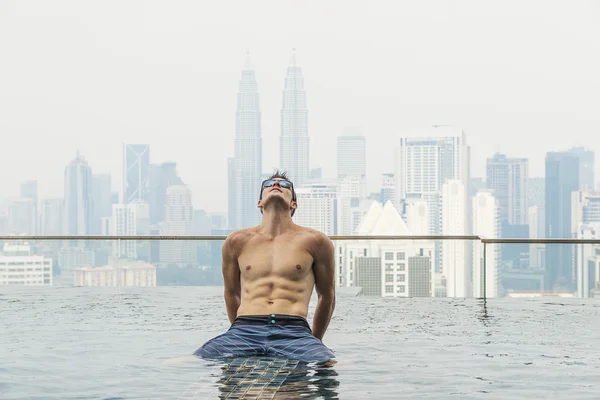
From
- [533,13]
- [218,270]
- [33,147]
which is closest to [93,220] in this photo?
[33,147]

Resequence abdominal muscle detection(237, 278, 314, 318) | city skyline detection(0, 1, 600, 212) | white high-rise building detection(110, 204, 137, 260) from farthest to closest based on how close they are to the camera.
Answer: city skyline detection(0, 1, 600, 212) < white high-rise building detection(110, 204, 137, 260) < abdominal muscle detection(237, 278, 314, 318)

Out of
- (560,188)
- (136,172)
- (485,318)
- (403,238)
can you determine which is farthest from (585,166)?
(485,318)

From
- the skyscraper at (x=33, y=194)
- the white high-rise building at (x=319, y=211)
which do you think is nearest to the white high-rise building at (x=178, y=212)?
the skyscraper at (x=33, y=194)

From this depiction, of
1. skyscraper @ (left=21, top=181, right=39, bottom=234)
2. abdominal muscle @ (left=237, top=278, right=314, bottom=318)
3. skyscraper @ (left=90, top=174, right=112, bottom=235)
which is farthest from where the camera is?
skyscraper @ (left=90, top=174, right=112, bottom=235)

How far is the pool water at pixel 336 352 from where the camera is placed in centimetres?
376

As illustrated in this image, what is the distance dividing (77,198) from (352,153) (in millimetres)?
17653

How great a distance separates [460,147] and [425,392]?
60.5 metres

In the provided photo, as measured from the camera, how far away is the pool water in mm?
3762

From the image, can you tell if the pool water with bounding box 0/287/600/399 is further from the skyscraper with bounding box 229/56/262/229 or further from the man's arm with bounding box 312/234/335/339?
the skyscraper with bounding box 229/56/262/229

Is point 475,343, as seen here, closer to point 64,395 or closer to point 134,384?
point 134,384

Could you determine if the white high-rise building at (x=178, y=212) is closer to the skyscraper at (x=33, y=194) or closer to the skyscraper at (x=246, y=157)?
the skyscraper at (x=246, y=157)

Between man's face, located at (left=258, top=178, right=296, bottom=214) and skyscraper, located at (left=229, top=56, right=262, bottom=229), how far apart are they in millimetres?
39171

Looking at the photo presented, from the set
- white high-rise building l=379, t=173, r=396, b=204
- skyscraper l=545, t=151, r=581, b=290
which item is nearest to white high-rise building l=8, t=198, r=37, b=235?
white high-rise building l=379, t=173, r=396, b=204

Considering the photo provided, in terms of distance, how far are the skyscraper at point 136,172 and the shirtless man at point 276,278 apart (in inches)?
2162
